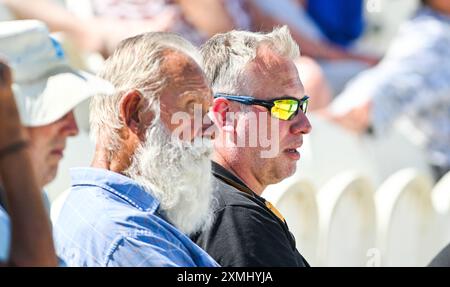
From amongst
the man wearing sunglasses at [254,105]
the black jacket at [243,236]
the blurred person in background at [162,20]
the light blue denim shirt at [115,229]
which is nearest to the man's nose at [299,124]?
the man wearing sunglasses at [254,105]

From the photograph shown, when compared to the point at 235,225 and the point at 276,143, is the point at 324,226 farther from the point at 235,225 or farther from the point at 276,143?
the point at 235,225

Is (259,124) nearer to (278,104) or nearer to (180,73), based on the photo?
(278,104)

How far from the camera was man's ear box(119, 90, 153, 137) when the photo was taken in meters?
2.79

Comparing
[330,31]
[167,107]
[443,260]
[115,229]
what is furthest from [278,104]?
[330,31]

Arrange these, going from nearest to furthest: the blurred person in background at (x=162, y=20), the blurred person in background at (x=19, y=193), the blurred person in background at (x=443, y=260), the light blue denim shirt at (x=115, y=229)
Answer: the blurred person in background at (x=19, y=193), the light blue denim shirt at (x=115, y=229), the blurred person in background at (x=443, y=260), the blurred person in background at (x=162, y=20)

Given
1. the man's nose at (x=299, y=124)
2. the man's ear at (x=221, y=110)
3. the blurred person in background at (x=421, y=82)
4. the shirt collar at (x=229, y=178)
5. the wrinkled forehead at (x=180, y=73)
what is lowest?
the blurred person in background at (x=421, y=82)

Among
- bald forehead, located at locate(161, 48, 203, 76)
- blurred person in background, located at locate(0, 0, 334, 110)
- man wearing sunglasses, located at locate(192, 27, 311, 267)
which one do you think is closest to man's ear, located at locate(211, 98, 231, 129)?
man wearing sunglasses, located at locate(192, 27, 311, 267)

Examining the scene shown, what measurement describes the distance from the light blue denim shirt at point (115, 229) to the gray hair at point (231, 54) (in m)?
0.62

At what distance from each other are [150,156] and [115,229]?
0.75 feet

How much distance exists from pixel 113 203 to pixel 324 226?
205 centimetres

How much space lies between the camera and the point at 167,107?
2.82 meters

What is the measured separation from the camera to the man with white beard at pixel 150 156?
270cm

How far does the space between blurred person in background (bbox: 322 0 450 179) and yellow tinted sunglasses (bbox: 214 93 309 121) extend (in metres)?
2.48

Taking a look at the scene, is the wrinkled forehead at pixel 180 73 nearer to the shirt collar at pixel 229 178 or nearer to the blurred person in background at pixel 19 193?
the shirt collar at pixel 229 178
